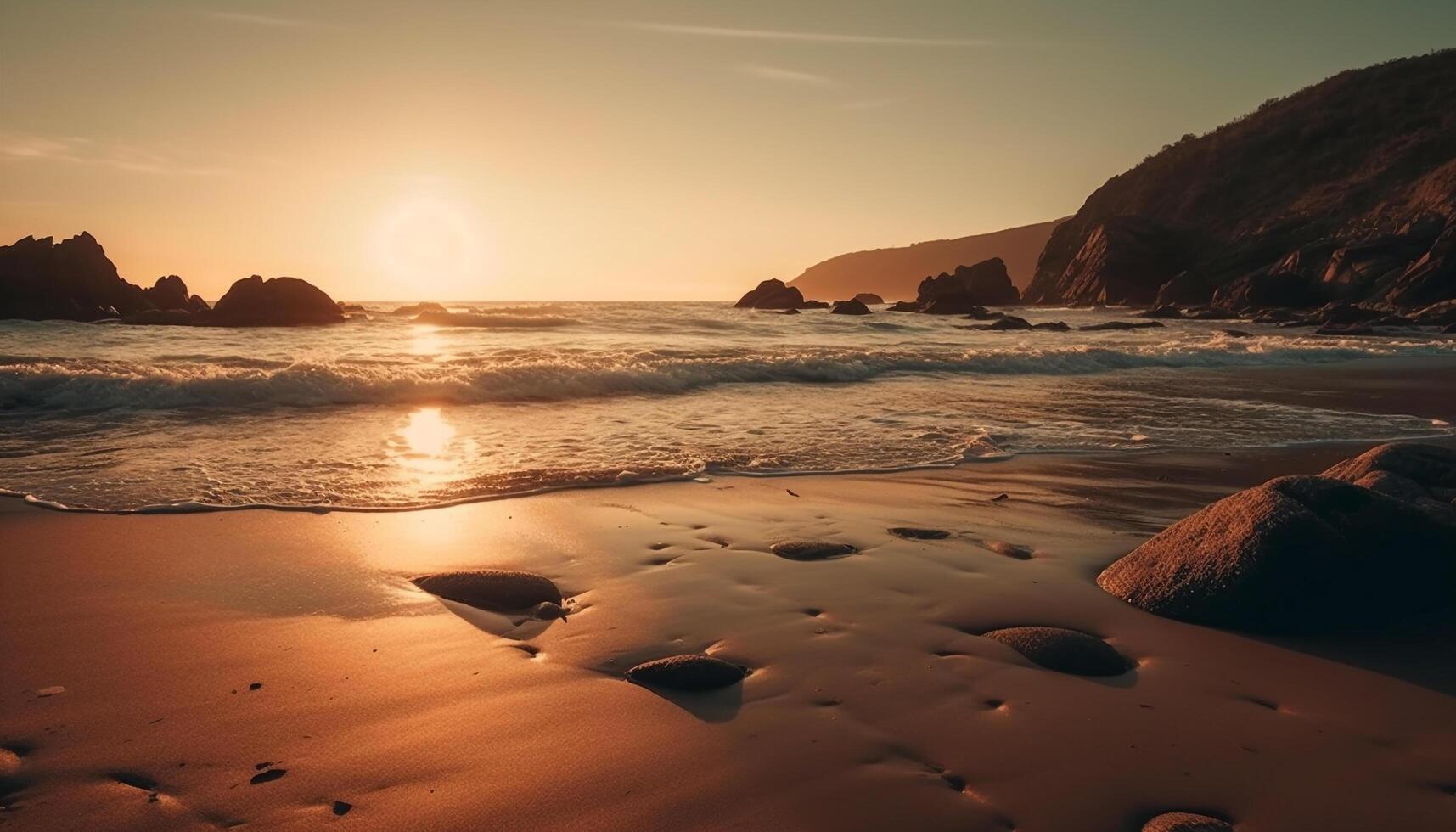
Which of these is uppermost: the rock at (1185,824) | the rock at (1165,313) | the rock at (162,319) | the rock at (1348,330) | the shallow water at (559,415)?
the rock at (1165,313)

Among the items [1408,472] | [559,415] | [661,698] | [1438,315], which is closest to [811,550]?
[661,698]

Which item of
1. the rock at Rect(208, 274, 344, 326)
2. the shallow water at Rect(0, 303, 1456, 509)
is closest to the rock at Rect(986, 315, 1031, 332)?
the shallow water at Rect(0, 303, 1456, 509)

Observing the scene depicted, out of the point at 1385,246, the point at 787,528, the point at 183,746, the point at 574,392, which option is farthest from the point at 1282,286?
the point at 183,746

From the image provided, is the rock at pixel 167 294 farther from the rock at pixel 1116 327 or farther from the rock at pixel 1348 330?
the rock at pixel 1348 330

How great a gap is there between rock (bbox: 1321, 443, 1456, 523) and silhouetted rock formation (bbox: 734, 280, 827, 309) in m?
58.4

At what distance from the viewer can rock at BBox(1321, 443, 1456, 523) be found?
4758 millimetres

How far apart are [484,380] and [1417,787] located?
1233cm

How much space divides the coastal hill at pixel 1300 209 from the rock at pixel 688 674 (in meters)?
46.1

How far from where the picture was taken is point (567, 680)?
314 centimetres

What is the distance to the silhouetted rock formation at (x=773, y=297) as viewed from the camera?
63.8 metres

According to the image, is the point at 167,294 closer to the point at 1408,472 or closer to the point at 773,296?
the point at 773,296

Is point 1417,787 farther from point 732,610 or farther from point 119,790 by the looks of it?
point 119,790

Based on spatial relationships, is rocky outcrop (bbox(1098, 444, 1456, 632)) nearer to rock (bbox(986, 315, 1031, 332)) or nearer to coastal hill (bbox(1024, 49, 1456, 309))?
rock (bbox(986, 315, 1031, 332))

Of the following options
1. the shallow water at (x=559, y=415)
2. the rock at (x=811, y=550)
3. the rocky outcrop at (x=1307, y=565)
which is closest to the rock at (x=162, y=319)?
the shallow water at (x=559, y=415)
